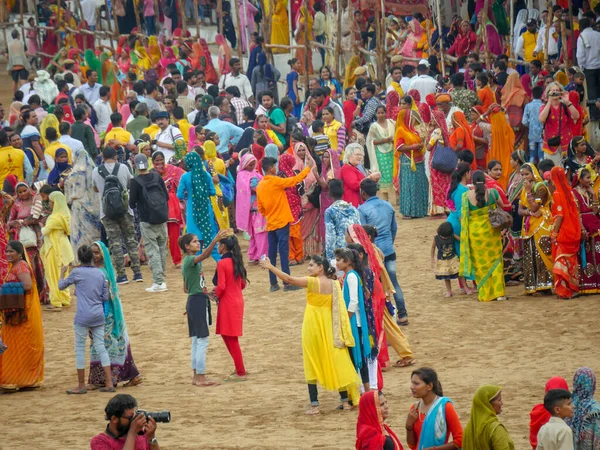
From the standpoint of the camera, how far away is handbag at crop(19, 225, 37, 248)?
44.6 feet

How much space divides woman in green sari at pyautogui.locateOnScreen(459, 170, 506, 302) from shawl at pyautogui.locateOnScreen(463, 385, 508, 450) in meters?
5.94

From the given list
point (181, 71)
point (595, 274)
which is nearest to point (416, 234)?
point (595, 274)

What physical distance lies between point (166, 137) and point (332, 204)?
4.88 metres

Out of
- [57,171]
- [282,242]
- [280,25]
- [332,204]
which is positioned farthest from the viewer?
[280,25]

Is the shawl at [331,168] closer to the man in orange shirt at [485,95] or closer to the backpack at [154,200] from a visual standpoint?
the backpack at [154,200]

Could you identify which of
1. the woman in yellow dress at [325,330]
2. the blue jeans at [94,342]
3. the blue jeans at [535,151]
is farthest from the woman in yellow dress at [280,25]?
the woman in yellow dress at [325,330]

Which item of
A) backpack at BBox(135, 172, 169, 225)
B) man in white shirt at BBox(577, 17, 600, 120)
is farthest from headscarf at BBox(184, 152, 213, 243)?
man in white shirt at BBox(577, 17, 600, 120)

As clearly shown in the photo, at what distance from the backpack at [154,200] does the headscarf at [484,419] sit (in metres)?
8.03

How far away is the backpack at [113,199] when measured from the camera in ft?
47.9

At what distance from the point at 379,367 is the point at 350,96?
10337mm

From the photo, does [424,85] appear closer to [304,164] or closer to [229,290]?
[304,164]

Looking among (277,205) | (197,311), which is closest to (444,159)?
(277,205)

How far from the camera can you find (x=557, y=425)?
6.92m

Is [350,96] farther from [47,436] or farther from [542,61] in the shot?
[47,436]
